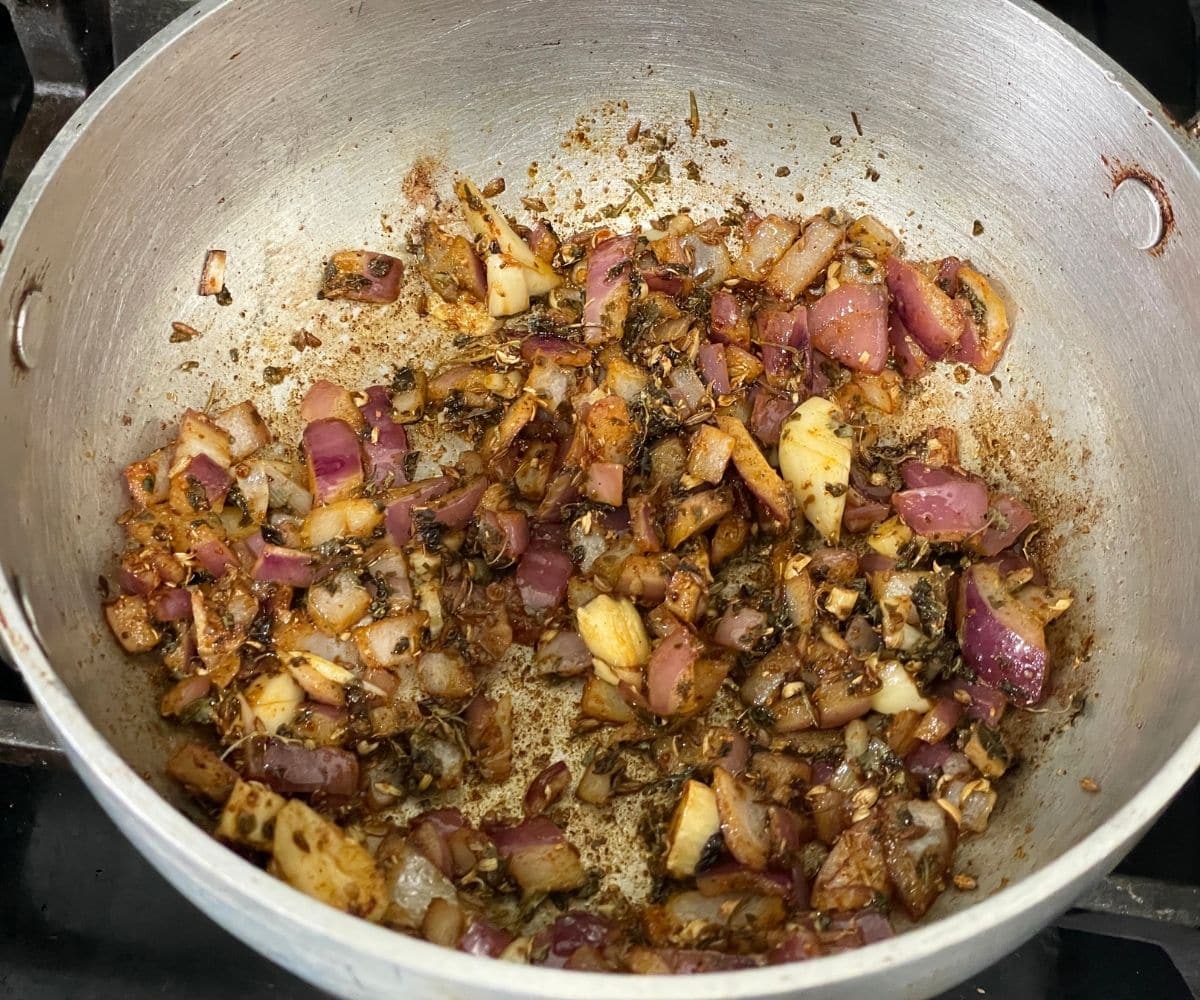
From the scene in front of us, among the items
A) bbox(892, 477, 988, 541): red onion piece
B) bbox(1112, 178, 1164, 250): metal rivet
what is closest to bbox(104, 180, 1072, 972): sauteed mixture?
bbox(892, 477, 988, 541): red onion piece

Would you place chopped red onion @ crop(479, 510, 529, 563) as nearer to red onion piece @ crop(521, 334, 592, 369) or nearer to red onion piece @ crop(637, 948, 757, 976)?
red onion piece @ crop(521, 334, 592, 369)

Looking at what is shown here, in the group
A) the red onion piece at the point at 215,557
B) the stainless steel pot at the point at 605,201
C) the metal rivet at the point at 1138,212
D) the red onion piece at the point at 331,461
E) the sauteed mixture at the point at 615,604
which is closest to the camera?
the stainless steel pot at the point at 605,201

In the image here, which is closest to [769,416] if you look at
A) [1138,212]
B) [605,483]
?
[605,483]

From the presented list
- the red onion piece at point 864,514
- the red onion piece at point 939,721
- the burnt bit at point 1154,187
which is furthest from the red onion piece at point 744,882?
the burnt bit at point 1154,187

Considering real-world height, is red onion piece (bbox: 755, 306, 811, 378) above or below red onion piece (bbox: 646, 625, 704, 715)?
above

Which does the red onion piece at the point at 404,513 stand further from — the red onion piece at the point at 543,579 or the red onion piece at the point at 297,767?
the red onion piece at the point at 297,767

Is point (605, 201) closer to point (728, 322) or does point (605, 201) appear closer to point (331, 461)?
point (728, 322)
